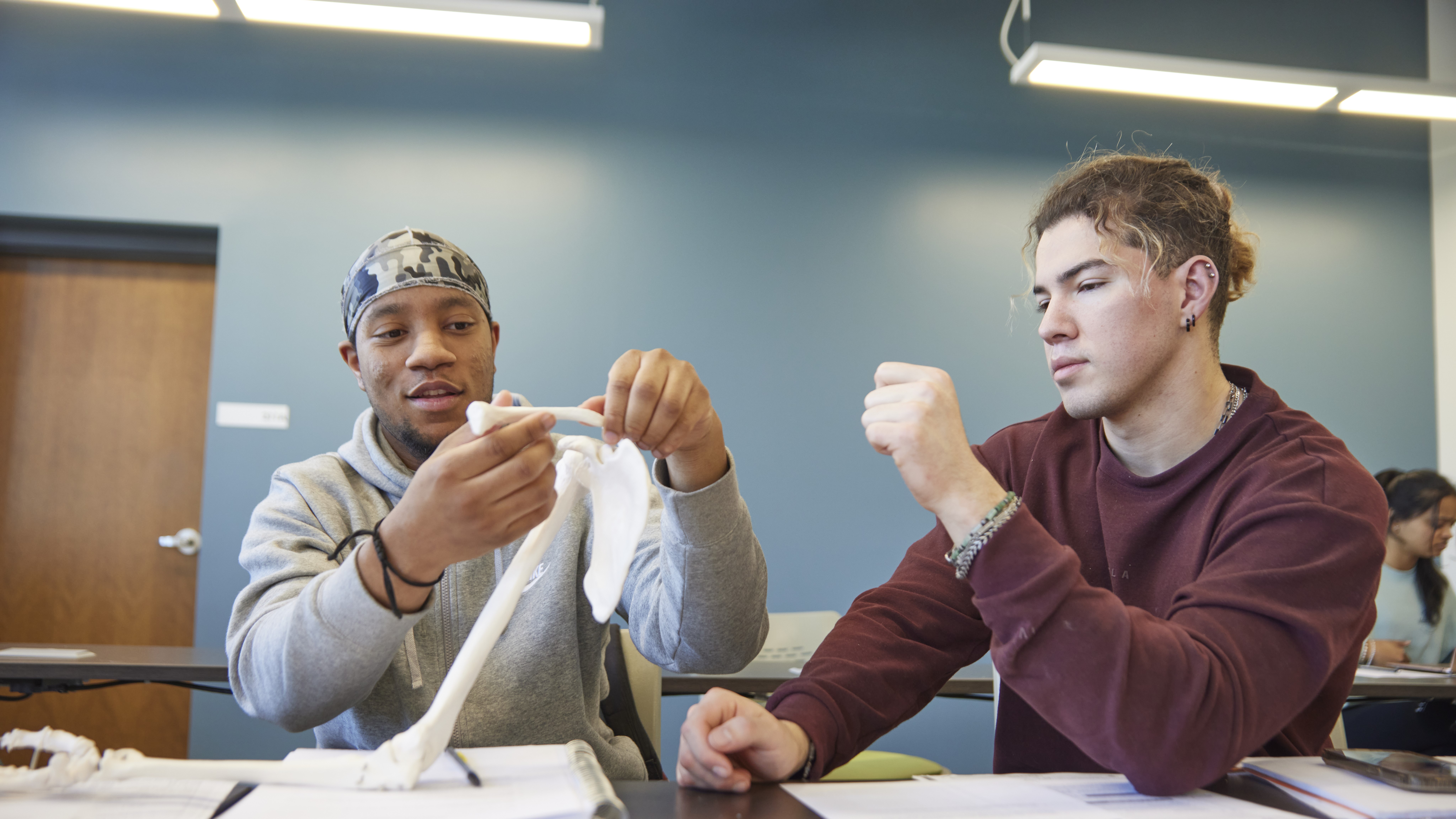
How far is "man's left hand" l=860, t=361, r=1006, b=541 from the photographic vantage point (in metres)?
0.90

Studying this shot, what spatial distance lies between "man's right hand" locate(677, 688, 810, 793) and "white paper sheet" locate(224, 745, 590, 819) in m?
0.12

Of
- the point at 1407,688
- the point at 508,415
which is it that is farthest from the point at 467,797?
the point at 1407,688

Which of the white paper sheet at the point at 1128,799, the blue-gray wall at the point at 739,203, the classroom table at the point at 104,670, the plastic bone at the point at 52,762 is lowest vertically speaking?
the classroom table at the point at 104,670

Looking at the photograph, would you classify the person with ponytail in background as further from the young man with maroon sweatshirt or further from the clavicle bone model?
the clavicle bone model

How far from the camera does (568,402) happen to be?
3559mm

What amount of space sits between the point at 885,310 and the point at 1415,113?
2.08 meters

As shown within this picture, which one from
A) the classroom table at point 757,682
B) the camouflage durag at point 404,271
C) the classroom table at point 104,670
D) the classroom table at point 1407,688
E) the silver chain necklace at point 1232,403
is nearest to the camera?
the silver chain necklace at point 1232,403

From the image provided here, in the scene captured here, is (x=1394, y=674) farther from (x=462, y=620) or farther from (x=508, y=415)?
(x=508, y=415)

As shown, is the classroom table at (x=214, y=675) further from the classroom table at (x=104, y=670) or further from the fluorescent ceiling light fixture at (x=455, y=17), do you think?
the fluorescent ceiling light fixture at (x=455, y=17)

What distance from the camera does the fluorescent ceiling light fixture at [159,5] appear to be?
2652 millimetres

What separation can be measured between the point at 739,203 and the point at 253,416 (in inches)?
80.6

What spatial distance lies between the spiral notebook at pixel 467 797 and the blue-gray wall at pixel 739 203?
→ 2.68m

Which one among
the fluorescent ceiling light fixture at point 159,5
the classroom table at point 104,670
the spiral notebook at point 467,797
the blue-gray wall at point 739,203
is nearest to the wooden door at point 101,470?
the blue-gray wall at point 739,203

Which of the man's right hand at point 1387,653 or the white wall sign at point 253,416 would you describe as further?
the white wall sign at point 253,416
